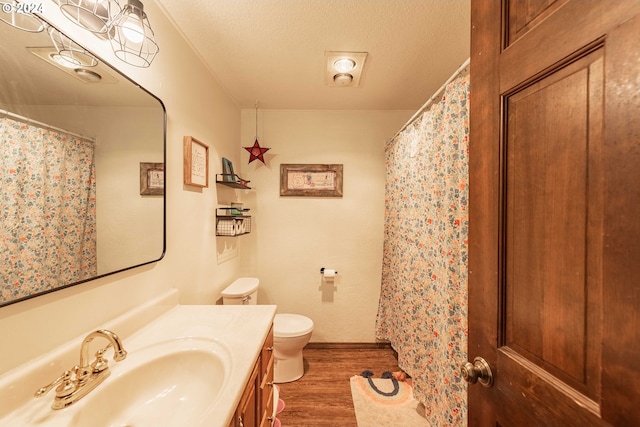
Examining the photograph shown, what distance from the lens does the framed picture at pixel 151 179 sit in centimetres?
105

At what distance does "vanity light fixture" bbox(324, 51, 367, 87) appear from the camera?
153 centimetres

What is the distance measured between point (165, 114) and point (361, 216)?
1.76m

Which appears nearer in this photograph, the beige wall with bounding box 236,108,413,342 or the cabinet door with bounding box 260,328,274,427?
the cabinet door with bounding box 260,328,274,427

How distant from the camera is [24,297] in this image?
2.11 feet

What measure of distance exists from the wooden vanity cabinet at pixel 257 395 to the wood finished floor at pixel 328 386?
61 cm

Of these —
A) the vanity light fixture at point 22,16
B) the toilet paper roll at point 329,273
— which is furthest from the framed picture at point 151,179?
the toilet paper roll at point 329,273

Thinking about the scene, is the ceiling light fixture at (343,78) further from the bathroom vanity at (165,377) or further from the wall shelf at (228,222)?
the bathroom vanity at (165,377)

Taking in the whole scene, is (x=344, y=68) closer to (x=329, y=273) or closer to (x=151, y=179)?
(x=151, y=179)

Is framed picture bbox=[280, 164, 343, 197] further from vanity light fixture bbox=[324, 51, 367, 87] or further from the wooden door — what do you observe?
the wooden door

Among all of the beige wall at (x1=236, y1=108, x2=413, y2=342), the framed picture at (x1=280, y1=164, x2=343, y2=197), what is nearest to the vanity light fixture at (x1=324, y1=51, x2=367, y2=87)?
the beige wall at (x1=236, y1=108, x2=413, y2=342)

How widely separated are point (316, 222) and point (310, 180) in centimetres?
42

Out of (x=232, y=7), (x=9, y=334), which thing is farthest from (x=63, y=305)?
(x=232, y=7)

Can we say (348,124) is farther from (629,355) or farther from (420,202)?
(629,355)

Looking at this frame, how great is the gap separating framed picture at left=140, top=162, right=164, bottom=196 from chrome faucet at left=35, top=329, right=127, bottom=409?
0.60 m
